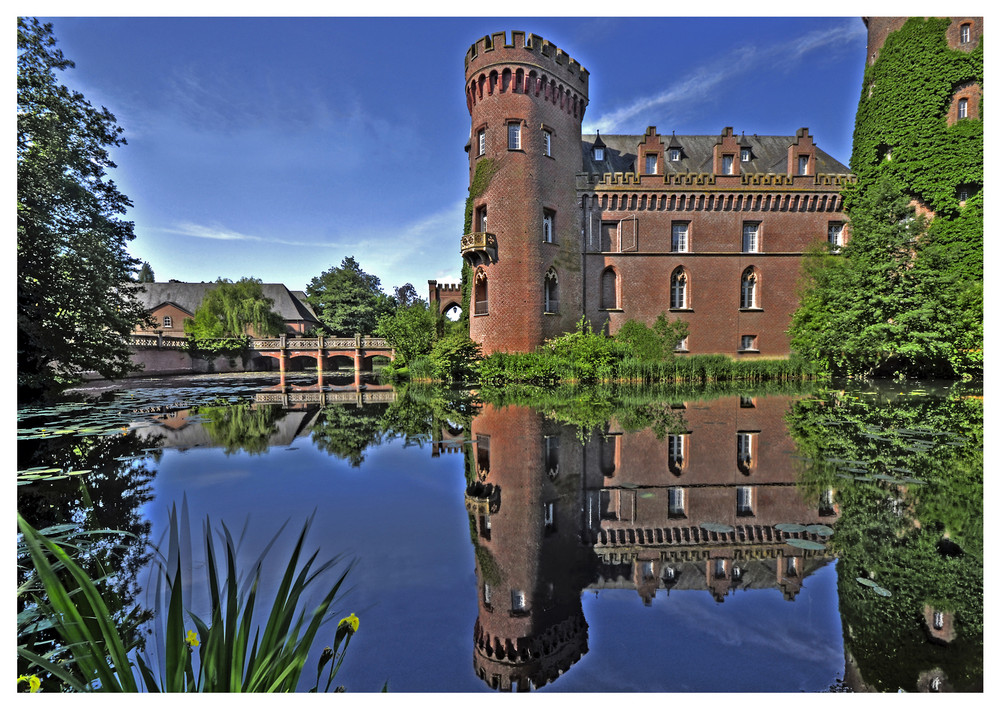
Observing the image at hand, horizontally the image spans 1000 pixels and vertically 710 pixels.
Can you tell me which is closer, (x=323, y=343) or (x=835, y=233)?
(x=835, y=233)

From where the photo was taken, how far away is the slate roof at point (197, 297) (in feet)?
A: 136

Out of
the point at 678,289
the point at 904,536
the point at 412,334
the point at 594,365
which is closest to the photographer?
the point at 904,536

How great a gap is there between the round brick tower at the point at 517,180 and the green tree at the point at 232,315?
2516 centimetres

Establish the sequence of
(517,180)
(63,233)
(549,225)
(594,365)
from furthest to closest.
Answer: (549,225), (517,180), (594,365), (63,233)

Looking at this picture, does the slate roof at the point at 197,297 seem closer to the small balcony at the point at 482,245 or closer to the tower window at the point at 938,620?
the small balcony at the point at 482,245

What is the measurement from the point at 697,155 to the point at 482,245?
51.5ft

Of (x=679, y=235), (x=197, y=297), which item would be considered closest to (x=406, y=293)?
(x=197, y=297)

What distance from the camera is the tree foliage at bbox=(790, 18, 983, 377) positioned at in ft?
46.0

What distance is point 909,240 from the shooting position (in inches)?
610

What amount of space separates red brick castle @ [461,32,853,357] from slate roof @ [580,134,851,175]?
133 mm

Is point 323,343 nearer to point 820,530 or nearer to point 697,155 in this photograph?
point 697,155

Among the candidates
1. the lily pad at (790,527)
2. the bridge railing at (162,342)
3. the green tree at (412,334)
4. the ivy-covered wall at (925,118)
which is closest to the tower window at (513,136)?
the green tree at (412,334)
